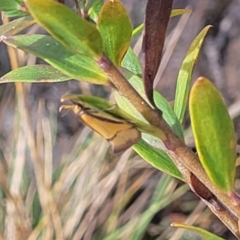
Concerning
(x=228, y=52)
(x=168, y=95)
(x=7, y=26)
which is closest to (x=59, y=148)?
(x=168, y=95)

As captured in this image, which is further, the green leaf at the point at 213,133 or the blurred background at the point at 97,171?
the blurred background at the point at 97,171

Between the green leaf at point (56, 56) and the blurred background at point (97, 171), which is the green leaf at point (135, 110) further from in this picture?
the blurred background at point (97, 171)

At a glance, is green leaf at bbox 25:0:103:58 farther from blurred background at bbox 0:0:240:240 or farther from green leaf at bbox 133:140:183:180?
blurred background at bbox 0:0:240:240

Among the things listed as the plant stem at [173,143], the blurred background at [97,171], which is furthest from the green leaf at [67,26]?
the blurred background at [97,171]

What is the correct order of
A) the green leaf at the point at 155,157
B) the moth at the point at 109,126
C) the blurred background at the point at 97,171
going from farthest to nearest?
the blurred background at the point at 97,171 < the green leaf at the point at 155,157 < the moth at the point at 109,126

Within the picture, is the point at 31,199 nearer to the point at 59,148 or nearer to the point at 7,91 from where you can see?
the point at 59,148

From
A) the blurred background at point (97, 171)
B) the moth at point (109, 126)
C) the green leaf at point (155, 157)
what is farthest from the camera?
the blurred background at point (97, 171)
